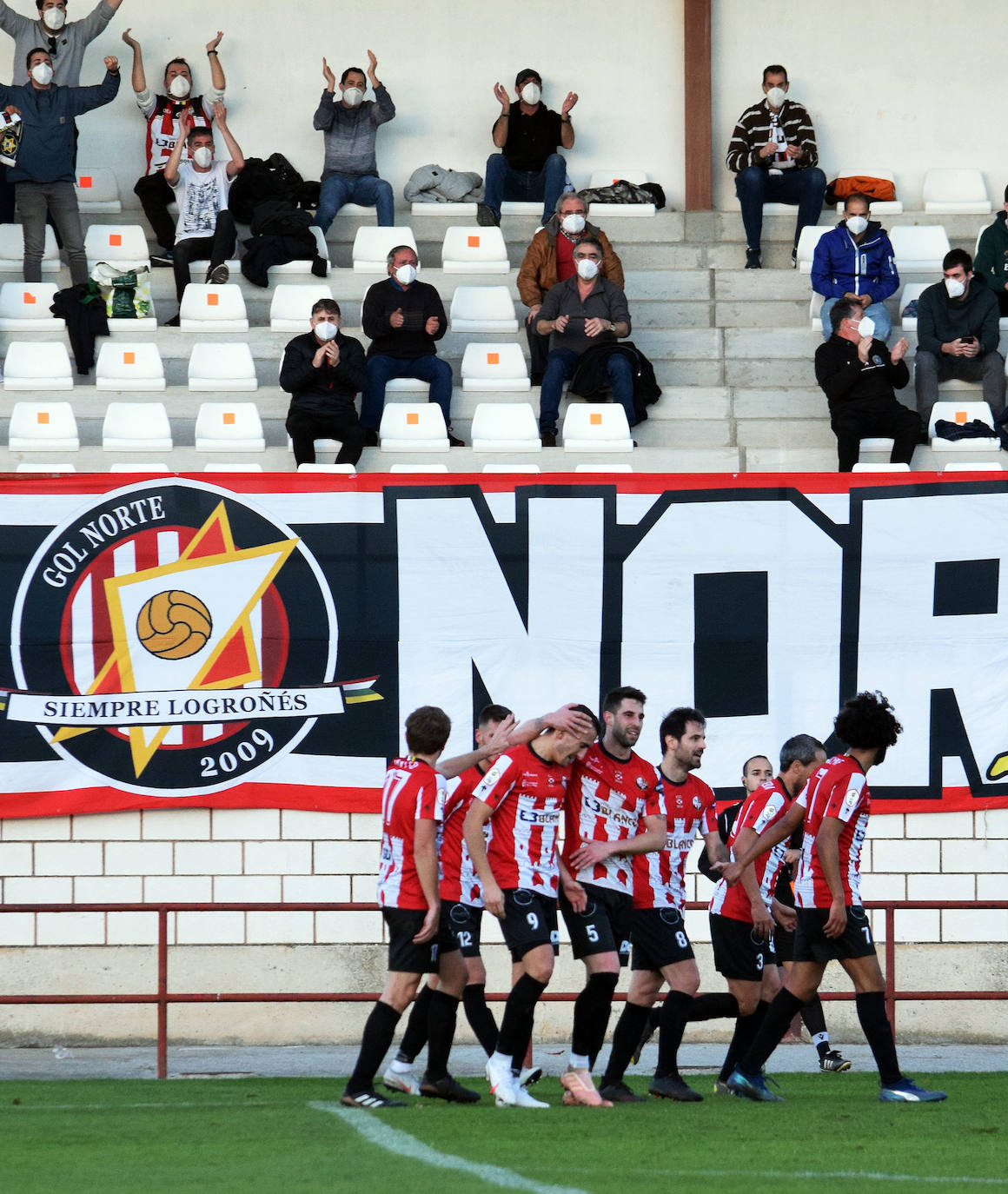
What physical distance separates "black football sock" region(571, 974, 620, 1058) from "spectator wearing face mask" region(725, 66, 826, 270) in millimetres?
7896

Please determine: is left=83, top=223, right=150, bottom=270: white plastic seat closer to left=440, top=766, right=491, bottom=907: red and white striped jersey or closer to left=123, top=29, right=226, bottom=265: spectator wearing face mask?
left=123, top=29, right=226, bottom=265: spectator wearing face mask

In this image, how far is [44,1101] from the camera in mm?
7777

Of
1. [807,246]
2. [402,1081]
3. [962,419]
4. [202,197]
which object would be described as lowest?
[402,1081]

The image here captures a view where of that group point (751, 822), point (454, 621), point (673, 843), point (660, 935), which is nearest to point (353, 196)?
point (454, 621)

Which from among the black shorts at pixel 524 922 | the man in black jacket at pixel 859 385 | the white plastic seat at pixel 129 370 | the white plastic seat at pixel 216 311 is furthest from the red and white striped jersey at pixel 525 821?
the white plastic seat at pixel 216 311

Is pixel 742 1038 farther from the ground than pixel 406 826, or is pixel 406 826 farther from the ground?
pixel 406 826

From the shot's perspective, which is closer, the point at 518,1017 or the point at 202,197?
the point at 518,1017

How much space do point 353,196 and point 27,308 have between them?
8.98ft

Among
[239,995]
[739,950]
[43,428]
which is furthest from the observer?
[43,428]

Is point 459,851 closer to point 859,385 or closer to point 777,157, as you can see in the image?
point 859,385

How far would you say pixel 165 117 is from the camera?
14.3m

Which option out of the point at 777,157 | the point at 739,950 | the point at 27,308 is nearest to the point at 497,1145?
the point at 739,950

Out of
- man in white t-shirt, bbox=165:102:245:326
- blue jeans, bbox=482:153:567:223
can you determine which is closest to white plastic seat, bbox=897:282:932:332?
blue jeans, bbox=482:153:567:223

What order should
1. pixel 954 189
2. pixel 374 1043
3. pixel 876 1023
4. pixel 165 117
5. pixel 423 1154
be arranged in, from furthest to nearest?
pixel 954 189
pixel 165 117
pixel 876 1023
pixel 374 1043
pixel 423 1154
